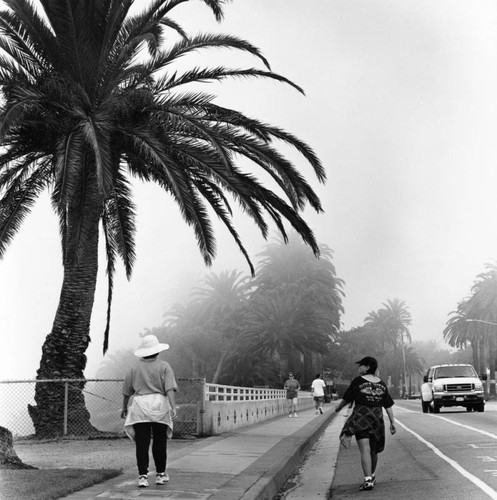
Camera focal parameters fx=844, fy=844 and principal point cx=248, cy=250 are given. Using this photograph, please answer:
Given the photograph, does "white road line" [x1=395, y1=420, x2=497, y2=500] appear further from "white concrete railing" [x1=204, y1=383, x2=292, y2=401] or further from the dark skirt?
"white concrete railing" [x1=204, y1=383, x2=292, y2=401]

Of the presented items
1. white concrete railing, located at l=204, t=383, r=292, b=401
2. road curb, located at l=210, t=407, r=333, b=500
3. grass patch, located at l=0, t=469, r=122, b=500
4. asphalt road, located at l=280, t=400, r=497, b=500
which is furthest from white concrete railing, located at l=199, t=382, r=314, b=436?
grass patch, located at l=0, t=469, r=122, b=500

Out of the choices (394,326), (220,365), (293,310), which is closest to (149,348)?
(293,310)

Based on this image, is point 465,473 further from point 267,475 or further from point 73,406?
point 73,406

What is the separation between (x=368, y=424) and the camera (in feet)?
33.0

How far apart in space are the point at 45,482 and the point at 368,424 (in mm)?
3767

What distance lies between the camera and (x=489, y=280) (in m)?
76.2

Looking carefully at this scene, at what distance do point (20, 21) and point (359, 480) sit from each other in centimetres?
1254

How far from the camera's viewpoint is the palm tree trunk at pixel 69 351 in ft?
62.8

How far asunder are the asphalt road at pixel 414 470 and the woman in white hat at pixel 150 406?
1721 mm

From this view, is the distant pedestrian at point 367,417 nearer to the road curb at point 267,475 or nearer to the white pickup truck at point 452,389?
the road curb at point 267,475

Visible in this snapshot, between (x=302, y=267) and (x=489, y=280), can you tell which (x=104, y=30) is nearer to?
(x=489, y=280)

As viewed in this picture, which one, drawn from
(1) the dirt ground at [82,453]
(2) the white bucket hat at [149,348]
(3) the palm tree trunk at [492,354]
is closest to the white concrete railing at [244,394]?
(1) the dirt ground at [82,453]

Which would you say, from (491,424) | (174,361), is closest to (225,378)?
(174,361)

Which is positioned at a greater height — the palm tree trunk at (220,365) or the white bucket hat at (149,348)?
the palm tree trunk at (220,365)
